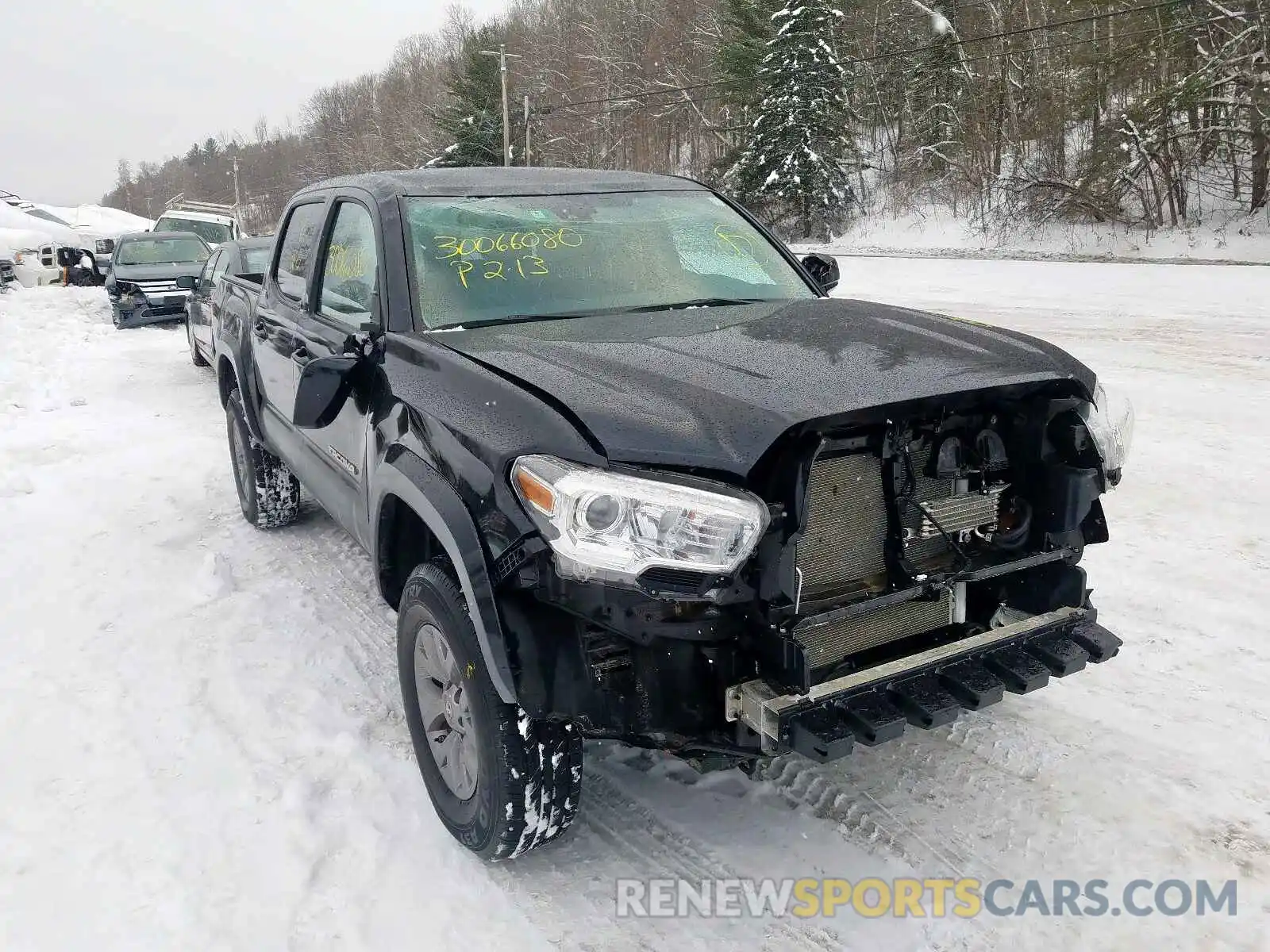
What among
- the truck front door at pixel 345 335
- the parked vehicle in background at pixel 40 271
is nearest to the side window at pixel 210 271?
the truck front door at pixel 345 335

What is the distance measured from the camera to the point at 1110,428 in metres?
2.78

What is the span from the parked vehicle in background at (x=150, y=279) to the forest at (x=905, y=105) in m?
23.0

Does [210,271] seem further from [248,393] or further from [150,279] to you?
[248,393]

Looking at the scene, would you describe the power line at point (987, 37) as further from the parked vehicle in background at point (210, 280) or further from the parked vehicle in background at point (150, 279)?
the parked vehicle in background at point (210, 280)

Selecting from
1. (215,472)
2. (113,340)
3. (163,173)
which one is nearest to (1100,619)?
(215,472)

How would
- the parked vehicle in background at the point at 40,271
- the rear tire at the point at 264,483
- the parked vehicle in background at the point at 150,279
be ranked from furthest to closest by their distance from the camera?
the parked vehicle in background at the point at 40,271
the parked vehicle in background at the point at 150,279
the rear tire at the point at 264,483

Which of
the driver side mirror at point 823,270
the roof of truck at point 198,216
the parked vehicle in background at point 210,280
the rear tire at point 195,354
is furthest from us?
the roof of truck at point 198,216

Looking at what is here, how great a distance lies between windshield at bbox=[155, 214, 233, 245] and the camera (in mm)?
20562

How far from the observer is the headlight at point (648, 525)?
213cm

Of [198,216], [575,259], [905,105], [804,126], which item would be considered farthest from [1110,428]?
[905,105]

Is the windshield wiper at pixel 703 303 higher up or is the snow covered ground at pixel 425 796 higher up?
the windshield wiper at pixel 703 303

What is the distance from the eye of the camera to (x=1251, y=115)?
78.6ft

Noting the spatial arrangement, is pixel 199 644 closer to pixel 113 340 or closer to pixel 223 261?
pixel 223 261

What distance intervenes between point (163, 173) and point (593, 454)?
157 meters
